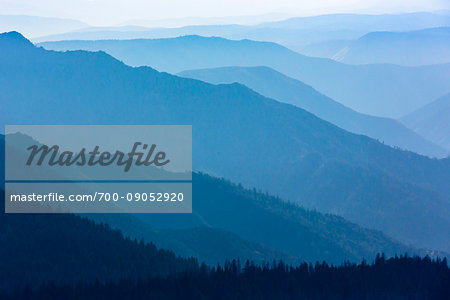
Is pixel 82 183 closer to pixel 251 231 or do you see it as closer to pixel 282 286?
pixel 251 231

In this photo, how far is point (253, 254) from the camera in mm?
139750

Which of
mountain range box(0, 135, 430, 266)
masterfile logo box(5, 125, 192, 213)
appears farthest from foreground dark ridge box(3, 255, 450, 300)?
mountain range box(0, 135, 430, 266)

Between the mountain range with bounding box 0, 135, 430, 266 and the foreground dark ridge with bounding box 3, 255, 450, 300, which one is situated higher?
the foreground dark ridge with bounding box 3, 255, 450, 300

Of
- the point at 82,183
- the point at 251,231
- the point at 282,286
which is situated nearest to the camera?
the point at 282,286

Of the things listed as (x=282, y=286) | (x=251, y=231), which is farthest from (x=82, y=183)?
(x=282, y=286)

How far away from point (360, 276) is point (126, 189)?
269 ft

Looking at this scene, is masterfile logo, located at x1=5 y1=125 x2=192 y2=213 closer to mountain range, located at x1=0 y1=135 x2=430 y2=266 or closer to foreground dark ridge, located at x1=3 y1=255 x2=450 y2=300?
mountain range, located at x1=0 y1=135 x2=430 y2=266

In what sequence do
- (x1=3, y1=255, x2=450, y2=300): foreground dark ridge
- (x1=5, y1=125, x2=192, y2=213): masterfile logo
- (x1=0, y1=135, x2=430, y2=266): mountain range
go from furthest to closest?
(x1=0, y1=135, x2=430, y2=266): mountain range < (x1=5, y1=125, x2=192, y2=213): masterfile logo < (x1=3, y1=255, x2=450, y2=300): foreground dark ridge

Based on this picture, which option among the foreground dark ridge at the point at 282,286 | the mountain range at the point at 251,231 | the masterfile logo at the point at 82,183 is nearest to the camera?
the foreground dark ridge at the point at 282,286

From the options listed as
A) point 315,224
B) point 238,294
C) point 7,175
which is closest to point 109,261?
point 238,294

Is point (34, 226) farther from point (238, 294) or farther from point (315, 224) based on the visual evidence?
point (315, 224)

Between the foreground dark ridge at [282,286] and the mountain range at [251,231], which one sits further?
the mountain range at [251,231]

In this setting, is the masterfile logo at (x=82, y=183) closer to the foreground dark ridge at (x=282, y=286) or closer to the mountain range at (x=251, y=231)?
the mountain range at (x=251, y=231)

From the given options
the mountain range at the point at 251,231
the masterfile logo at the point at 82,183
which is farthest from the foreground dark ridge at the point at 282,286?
the mountain range at the point at 251,231
